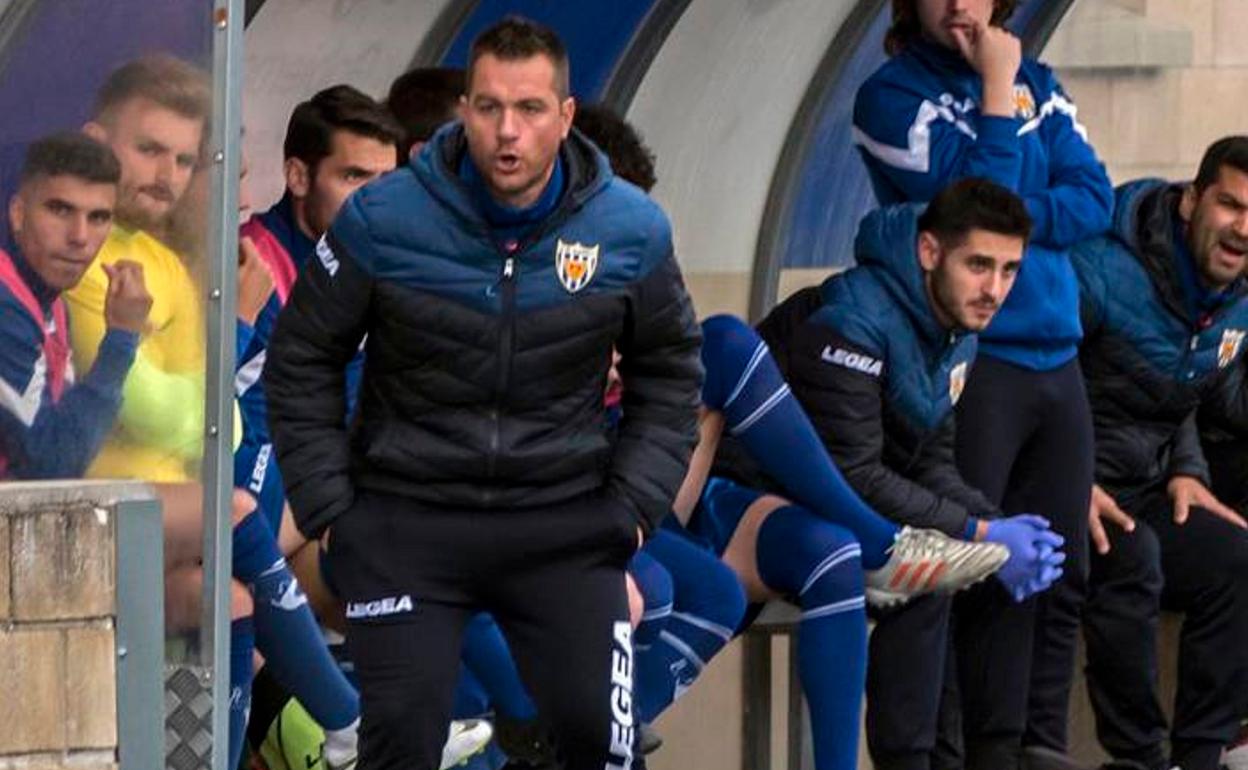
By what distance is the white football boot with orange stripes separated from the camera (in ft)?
25.2

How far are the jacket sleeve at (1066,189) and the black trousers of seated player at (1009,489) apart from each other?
0.31m

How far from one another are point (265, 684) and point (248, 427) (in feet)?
2.01

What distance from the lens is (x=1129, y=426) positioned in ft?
29.2

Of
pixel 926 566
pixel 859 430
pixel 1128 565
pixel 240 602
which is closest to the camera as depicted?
pixel 240 602

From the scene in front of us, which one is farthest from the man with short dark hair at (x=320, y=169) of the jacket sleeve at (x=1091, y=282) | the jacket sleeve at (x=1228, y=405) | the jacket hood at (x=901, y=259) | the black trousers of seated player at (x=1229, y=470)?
the black trousers of seated player at (x=1229, y=470)

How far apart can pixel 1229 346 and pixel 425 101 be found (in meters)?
2.39

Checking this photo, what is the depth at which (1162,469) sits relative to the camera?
8977 mm

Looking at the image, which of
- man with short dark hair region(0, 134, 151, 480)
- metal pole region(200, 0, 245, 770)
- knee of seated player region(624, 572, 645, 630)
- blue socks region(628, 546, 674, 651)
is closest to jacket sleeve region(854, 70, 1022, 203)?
blue socks region(628, 546, 674, 651)

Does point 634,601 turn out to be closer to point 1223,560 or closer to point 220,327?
point 220,327

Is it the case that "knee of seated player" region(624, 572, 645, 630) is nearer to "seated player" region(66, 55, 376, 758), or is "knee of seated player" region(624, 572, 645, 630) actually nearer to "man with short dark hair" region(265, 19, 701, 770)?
"man with short dark hair" region(265, 19, 701, 770)

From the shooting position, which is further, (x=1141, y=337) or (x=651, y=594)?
(x=1141, y=337)

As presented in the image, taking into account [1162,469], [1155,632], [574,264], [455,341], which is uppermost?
[574,264]

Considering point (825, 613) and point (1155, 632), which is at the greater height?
point (825, 613)

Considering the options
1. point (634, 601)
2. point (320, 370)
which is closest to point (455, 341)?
point (320, 370)
